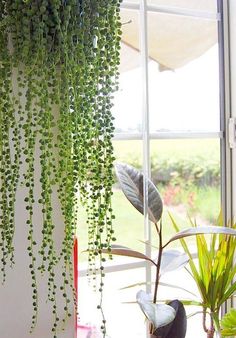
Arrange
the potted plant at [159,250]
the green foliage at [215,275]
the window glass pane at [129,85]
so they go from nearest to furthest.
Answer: the potted plant at [159,250] → the green foliage at [215,275] → the window glass pane at [129,85]

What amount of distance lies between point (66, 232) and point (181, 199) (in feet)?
2.46

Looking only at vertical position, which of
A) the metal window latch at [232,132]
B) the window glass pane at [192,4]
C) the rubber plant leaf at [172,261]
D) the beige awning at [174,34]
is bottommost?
the rubber plant leaf at [172,261]

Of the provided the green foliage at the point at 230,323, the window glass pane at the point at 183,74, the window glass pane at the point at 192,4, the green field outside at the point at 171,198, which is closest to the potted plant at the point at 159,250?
the green foliage at the point at 230,323

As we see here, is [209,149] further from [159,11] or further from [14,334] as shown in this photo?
[14,334]

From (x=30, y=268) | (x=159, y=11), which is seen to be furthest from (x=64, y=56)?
(x=159, y=11)

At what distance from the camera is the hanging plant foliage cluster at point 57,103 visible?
1141 millimetres

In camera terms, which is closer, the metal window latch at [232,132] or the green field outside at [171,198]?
the green field outside at [171,198]

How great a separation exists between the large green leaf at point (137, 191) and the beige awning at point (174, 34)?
0.49 metres

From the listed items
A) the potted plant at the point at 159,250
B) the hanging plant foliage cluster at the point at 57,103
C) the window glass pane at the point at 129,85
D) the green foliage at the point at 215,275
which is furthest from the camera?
the window glass pane at the point at 129,85

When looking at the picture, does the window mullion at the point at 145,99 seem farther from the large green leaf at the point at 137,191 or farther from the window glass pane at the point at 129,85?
the large green leaf at the point at 137,191

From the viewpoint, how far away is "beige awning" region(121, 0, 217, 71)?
5.58 ft

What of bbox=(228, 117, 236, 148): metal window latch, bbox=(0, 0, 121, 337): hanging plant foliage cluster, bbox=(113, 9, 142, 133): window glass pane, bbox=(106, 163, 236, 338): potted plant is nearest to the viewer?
bbox=(0, 0, 121, 337): hanging plant foliage cluster

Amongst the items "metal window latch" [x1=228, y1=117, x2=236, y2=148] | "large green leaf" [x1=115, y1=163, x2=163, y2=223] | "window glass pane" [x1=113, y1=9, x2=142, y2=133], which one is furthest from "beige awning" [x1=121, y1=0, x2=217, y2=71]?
"large green leaf" [x1=115, y1=163, x2=163, y2=223]

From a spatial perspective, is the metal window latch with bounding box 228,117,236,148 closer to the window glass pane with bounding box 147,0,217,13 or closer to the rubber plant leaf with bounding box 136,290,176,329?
the window glass pane with bounding box 147,0,217,13
